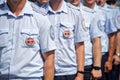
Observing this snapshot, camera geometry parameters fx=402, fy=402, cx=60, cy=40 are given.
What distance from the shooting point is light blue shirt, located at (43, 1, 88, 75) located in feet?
14.8

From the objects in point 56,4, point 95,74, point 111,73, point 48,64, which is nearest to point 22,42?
point 48,64

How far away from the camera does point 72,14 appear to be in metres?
4.57

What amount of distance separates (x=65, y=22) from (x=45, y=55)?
39.6 inches

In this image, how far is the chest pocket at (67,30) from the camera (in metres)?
4.52

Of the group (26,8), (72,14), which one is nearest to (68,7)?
(72,14)

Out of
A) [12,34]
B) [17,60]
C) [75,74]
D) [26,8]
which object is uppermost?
[26,8]

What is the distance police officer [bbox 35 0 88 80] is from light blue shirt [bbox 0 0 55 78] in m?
0.94

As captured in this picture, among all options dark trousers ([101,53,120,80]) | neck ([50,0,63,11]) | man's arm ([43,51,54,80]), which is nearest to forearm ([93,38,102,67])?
neck ([50,0,63,11])

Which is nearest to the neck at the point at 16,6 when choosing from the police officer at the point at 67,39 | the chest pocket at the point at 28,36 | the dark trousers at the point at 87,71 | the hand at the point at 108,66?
the chest pocket at the point at 28,36

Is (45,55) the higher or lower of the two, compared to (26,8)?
lower

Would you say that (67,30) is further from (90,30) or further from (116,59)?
(116,59)

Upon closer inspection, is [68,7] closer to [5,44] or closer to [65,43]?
[65,43]

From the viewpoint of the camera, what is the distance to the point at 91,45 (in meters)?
5.49

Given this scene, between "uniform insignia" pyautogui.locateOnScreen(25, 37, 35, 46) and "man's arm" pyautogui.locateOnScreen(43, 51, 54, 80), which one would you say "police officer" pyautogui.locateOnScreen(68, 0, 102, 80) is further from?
"uniform insignia" pyautogui.locateOnScreen(25, 37, 35, 46)
